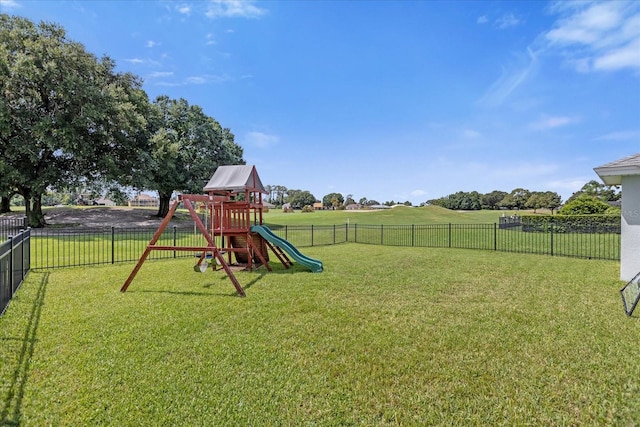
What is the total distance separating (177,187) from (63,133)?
29.0 feet

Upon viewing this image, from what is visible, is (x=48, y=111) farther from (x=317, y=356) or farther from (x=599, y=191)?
(x=599, y=191)

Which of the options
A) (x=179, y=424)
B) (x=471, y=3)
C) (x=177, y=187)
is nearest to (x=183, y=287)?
(x=179, y=424)

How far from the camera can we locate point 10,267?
5.18 metres

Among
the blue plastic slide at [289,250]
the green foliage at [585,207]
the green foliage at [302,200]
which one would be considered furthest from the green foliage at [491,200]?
the blue plastic slide at [289,250]

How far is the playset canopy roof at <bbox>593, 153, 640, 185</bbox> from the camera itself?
657 cm

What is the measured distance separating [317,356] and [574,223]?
20191 millimetres

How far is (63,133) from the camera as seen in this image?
53.0 ft

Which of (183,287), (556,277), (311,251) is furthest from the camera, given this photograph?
(311,251)

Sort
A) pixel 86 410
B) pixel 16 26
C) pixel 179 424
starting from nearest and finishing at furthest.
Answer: pixel 179 424, pixel 86 410, pixel 16 26

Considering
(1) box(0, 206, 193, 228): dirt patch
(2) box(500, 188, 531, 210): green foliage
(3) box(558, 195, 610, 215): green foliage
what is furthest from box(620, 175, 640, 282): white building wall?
(2) box(500, 188, 531, 210): green foliage

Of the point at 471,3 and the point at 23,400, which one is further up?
the point at 471,3

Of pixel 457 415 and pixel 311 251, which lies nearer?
pixel 457 415

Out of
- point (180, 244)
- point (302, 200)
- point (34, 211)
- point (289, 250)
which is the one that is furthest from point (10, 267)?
point (302, 200)

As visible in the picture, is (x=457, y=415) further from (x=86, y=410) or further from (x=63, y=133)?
(x=63, y=133)
